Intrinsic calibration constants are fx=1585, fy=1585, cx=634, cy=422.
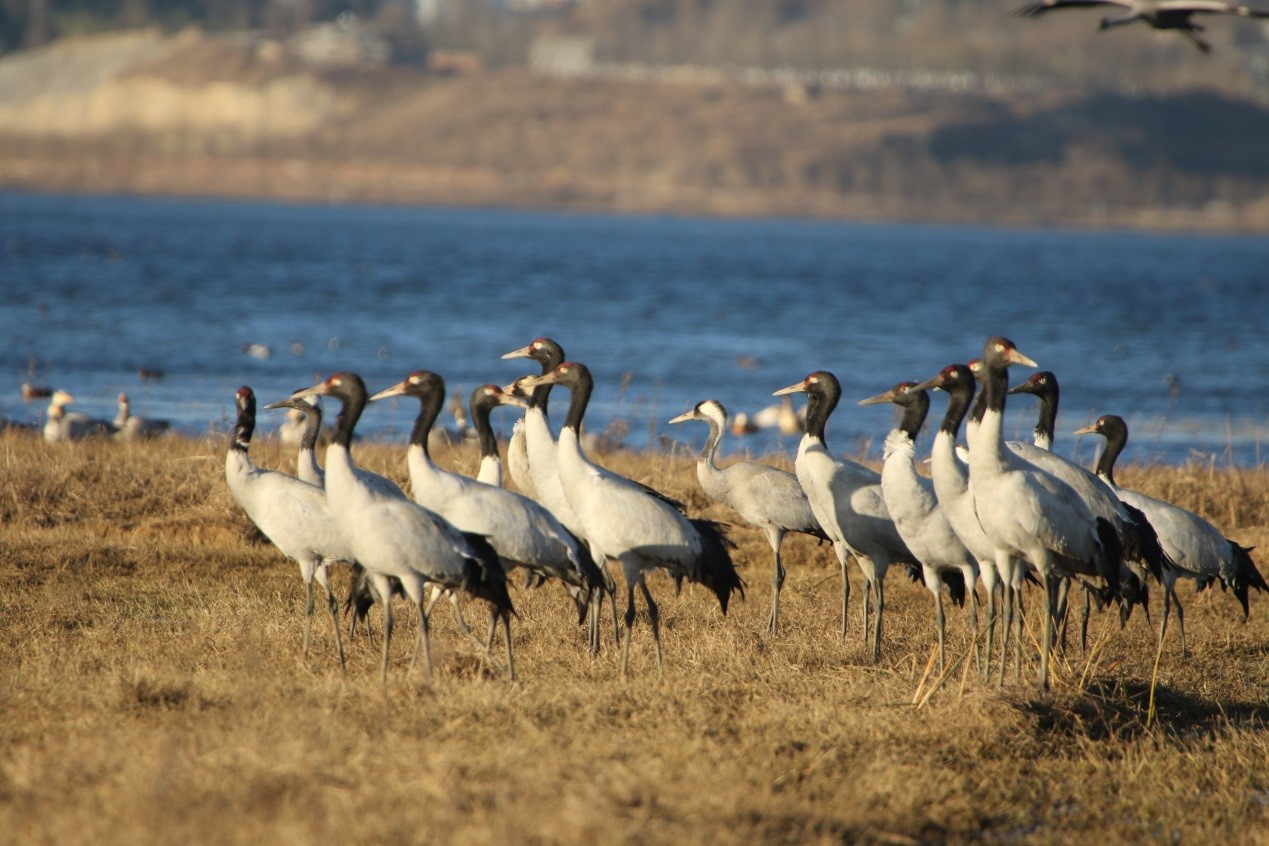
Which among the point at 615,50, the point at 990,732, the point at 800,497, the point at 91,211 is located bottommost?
the point at 990,732

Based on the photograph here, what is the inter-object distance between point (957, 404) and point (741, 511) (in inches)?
76.1

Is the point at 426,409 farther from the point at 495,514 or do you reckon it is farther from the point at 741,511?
the point at 741,511

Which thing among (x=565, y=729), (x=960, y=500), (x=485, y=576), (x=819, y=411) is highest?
(x=819, y=411)

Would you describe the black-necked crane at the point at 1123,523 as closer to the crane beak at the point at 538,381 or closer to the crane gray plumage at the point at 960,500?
the crane gray plumage at the point at 960,500

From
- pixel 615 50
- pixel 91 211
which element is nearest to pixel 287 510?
pixel 91 211

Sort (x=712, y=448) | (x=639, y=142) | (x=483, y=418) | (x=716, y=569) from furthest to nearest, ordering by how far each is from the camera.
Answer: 1. (x=639, y=142)
2. (x=712, y=448)
3. (x=483, y=418)
4. (x=716, y=569)

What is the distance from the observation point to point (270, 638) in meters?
8.08

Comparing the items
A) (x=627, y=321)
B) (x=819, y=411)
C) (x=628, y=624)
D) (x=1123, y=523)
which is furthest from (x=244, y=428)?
(x=627, y=321)

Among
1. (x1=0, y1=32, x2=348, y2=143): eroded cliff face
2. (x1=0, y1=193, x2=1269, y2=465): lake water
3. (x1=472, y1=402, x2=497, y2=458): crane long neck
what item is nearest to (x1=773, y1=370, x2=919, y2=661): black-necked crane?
(x1=472, y1=402, x2=497, y2=458): crane long neck

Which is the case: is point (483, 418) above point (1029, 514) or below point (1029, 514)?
above

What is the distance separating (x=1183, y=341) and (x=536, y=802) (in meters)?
33.7

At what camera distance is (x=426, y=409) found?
311 inches

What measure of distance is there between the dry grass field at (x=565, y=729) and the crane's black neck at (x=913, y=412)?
3.90ft

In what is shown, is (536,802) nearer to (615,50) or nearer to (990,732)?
(990,732)
